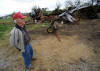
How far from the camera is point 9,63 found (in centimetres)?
271

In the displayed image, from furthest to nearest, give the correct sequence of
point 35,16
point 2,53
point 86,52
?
point 35,16 → point 2,53 → point 86,52

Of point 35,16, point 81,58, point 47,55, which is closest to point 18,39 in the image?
point 47,55

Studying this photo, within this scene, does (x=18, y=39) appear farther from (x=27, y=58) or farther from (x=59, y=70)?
(x=59, y=70)

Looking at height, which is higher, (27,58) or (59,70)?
(27,58)

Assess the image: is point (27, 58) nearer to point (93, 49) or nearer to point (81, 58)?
point (81, 58)

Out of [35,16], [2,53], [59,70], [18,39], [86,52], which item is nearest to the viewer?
[18,39]

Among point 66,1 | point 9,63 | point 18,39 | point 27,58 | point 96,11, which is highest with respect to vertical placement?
point 66,1

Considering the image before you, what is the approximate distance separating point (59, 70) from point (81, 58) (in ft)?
2.83

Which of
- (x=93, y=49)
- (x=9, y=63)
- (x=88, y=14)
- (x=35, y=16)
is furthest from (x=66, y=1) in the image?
(x=9, y=63)

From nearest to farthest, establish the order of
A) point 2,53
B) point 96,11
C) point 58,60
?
1. point 58,60
2. point 2,53
3. point 96,11

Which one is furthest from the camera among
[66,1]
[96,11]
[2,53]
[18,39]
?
[66,1]

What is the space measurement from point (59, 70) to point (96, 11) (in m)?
10.3

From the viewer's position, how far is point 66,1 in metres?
15.6

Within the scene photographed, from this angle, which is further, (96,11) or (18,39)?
(96,11)
